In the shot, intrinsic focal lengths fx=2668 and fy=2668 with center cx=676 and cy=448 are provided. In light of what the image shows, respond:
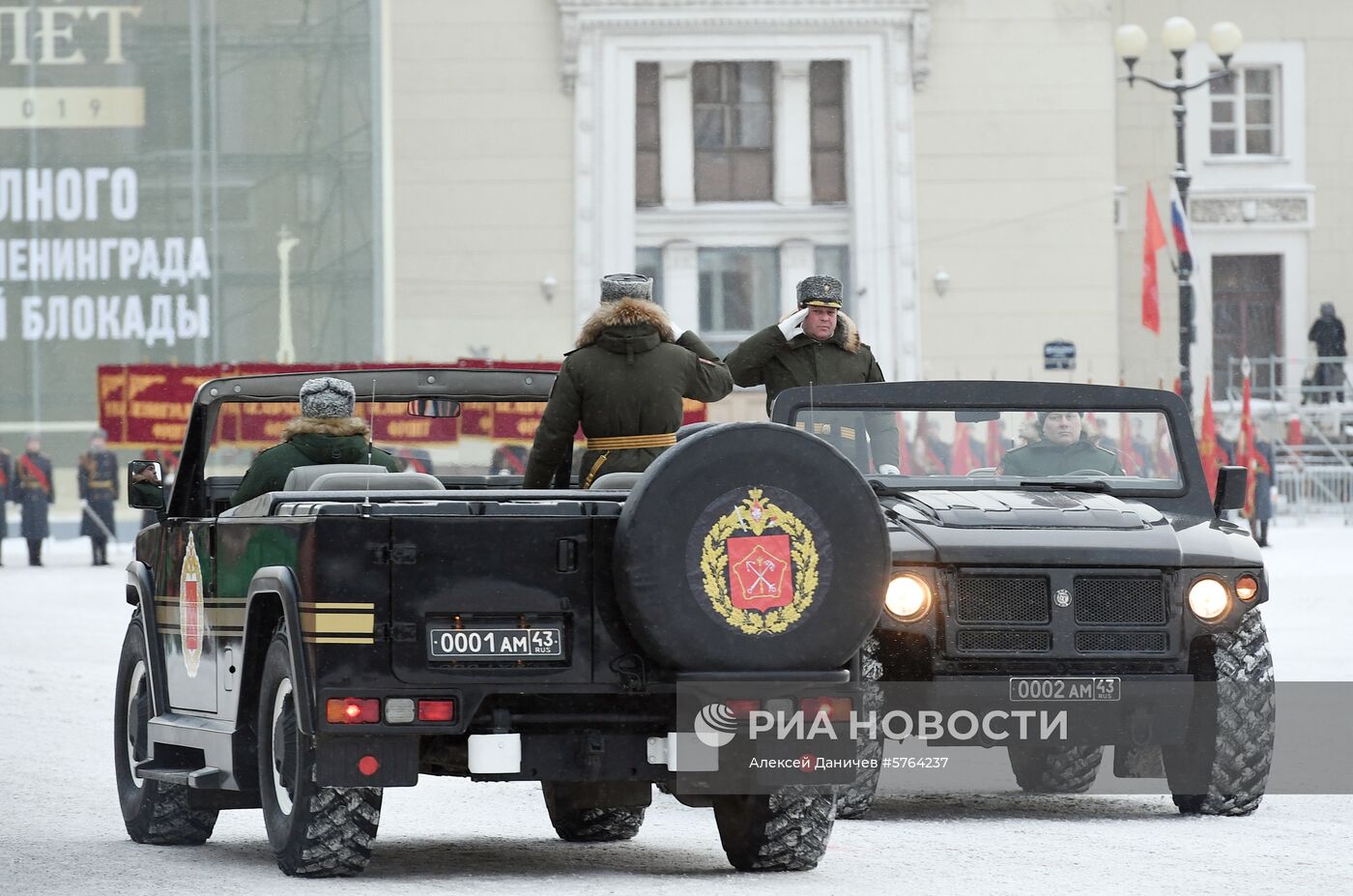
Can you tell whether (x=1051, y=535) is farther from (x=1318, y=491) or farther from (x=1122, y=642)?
(x=1318, y=491)

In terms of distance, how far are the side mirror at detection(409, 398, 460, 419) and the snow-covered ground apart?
1522 millimetres

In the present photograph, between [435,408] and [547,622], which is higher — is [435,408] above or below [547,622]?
above

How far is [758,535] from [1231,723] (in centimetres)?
301

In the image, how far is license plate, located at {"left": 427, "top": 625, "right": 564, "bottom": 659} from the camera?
7.49 m

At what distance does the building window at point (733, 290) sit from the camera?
5116 cm

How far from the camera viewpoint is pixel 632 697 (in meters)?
7.72

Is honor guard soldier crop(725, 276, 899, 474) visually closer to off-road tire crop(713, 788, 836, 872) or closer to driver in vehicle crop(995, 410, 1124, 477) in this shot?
driver in vehicle crop(995, 410, 1124, 477)


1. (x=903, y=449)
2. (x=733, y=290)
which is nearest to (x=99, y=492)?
(x=733, y=290)

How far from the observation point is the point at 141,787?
938 centimetres

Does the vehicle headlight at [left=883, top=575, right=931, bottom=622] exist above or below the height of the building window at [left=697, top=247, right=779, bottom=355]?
below

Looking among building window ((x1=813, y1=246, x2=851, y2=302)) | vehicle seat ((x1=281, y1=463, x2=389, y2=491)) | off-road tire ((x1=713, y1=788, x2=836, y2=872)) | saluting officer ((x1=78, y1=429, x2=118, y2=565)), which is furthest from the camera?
building window ((x1=813, y1=246, x2=851, y2=302))

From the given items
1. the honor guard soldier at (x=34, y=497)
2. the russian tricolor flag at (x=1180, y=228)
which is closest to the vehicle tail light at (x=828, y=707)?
the honor guard soldier at (x=34, y=497)

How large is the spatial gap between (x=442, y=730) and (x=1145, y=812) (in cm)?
370

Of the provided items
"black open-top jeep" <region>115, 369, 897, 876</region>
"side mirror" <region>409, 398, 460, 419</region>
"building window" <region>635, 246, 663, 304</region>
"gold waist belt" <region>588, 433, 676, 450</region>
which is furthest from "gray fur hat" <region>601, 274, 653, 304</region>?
"building window" <region>635, 246, 663, 304</region>
